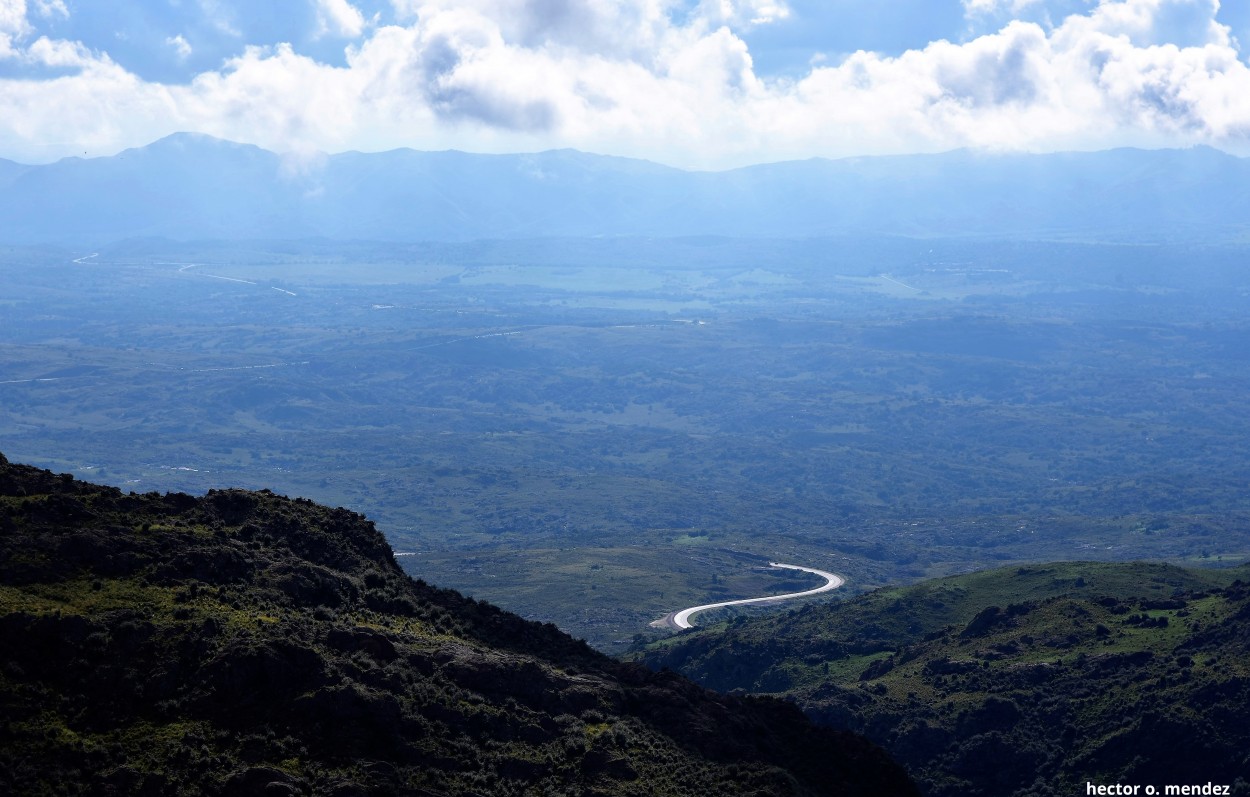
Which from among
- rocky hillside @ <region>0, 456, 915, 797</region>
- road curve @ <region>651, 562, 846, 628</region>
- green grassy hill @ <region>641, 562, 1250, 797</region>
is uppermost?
rocky hillside @ <region>0, 456, 915, 797</region>

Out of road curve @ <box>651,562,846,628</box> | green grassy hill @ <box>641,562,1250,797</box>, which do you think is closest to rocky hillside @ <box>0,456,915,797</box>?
green grassy hill @ <box>641,562,1250,797</box>

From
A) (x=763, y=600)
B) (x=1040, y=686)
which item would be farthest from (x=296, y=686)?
(x=763, y=600)

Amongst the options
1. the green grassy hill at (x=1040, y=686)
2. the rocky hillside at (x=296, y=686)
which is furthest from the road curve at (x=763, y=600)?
the rocky hillside at (x=296, y=686)

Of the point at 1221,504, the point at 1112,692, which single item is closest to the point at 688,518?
the point at 1221,504

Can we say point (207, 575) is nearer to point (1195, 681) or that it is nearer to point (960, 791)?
point (960, 791)

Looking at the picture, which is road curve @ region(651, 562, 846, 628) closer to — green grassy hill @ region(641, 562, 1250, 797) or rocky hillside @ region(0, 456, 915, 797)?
green grassy hill @ region(641, 562, 1250, 797)

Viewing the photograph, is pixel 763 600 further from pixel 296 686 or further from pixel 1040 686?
pixel 296 686
